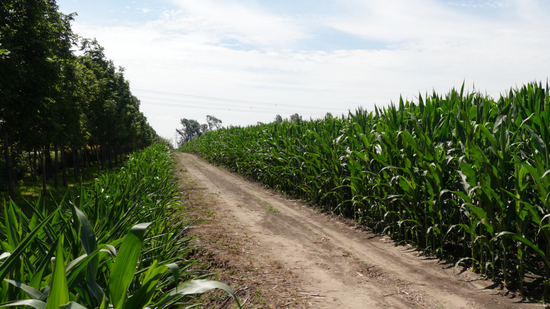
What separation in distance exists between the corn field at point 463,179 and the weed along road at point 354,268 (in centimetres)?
31

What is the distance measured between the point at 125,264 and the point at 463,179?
3899 mm

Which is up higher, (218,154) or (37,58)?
(37,58)

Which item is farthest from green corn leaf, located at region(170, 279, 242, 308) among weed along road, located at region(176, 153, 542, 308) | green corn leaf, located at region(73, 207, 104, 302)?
weed along road, located at region(176, 153, 542, 308)

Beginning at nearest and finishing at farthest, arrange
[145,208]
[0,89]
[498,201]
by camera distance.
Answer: [498,201] → [145,208] → [0,89]

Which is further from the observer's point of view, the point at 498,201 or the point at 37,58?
the point at 37,58

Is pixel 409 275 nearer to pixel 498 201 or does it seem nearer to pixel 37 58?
pixel 498 201

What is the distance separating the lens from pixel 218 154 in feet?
71.6

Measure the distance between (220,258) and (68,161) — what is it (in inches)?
1094

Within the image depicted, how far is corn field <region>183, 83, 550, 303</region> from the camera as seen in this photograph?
3547mm

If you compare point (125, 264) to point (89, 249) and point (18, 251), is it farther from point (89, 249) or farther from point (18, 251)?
point (18, 251)

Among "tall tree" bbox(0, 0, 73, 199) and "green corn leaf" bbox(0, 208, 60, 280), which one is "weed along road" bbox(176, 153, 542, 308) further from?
"tall tree" bbox(0, 0, 73, 199)

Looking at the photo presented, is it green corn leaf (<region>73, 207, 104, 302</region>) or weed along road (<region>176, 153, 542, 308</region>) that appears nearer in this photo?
green corn leaf (<region>73, 207, 104, 302</region>)

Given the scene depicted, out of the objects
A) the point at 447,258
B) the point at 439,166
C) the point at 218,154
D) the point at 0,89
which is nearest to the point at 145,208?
the point at 439,166

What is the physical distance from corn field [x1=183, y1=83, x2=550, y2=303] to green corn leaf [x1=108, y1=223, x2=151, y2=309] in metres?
3.37
